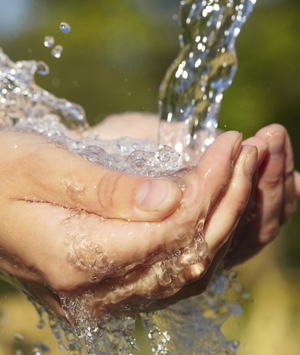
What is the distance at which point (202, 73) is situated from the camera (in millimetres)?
1235

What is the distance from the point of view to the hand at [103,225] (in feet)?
1.99

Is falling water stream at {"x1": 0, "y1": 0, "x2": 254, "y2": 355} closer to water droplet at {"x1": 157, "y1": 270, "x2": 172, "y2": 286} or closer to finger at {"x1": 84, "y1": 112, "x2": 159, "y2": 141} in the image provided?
finger at {"x1": 84, "y1": 112, "x2": 159, "y2": 141}

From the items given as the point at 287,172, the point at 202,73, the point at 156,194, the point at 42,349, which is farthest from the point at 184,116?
the point at 42,349

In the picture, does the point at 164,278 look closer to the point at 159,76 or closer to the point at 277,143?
the point at 277,143

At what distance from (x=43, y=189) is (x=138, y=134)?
653mm

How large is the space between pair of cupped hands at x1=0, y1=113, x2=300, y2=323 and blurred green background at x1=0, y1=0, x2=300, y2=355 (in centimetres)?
79

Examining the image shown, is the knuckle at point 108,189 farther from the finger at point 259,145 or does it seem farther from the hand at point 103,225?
the finger at point 259,145

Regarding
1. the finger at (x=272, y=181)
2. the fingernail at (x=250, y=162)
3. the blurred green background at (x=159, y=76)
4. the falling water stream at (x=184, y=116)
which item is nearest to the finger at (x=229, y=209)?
the fingernail at (x=250, y=162)

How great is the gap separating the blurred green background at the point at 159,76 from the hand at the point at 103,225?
80cm

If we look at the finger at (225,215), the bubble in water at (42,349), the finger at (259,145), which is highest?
the finger at (259,145)

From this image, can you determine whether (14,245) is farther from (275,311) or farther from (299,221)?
(299,221)

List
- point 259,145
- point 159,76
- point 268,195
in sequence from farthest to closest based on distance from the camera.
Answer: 1. point 159,76
2. point 268,195
3. point 259,145

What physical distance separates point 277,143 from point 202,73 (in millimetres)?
444

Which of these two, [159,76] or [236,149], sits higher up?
[236,149]
